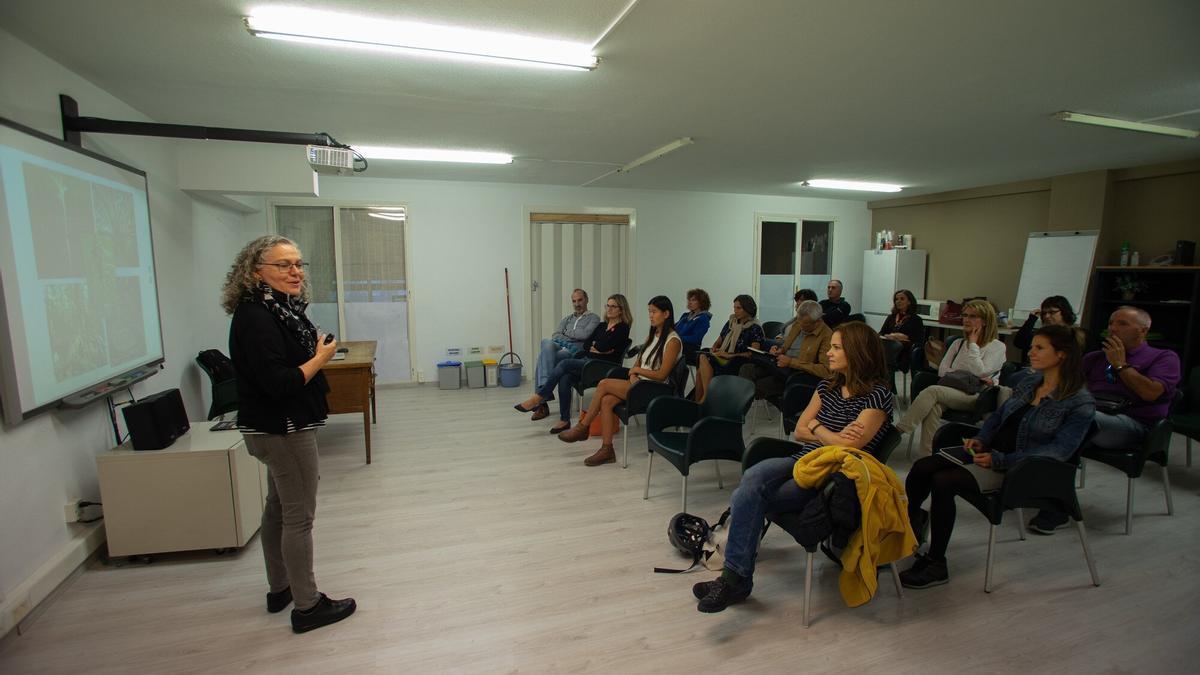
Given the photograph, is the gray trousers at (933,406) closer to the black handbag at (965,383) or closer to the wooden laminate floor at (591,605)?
the black handbag at (965,383)

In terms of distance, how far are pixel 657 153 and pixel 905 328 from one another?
10.3 ft

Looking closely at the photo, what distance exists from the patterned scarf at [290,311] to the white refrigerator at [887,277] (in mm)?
7926

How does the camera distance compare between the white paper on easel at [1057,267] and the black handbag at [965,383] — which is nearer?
the black handbag at [965,383]

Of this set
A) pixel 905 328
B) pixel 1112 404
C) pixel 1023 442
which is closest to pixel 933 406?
pixel 1112 404

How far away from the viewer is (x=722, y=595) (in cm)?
244

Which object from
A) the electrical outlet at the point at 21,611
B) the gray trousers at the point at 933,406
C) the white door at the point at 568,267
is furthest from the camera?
the white door at the point at 568,267

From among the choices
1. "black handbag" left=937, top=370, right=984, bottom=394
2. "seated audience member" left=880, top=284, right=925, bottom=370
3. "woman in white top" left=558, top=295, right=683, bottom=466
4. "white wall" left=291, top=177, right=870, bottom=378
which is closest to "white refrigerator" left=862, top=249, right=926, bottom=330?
"white wall" left=291, top=177, right=870, bottom=378

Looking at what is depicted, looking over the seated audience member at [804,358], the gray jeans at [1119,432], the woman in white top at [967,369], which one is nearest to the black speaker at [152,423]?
the seated audience member at [804,358]

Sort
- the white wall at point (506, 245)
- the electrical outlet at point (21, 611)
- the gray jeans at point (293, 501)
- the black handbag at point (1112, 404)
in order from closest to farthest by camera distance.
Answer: the gray jeans at point (293, 501) < the electrical outlet at point (21, 611) < the black handbag at point (1112, 404) < the white wall at point (506, 245)

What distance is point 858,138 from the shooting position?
4.68 m

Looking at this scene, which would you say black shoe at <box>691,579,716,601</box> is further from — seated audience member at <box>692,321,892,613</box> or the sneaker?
the sneaker

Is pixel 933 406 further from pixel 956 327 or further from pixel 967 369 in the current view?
pixel 956 327

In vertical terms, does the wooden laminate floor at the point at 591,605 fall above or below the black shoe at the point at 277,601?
below

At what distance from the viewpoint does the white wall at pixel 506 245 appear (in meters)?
7.07
